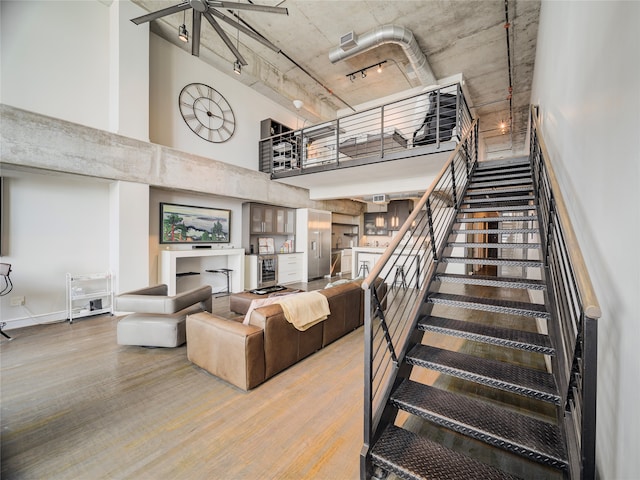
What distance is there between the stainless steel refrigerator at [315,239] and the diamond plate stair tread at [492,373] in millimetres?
6028

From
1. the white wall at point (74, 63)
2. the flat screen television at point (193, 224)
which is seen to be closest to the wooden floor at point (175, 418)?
the flat screen television at point (193, 224)

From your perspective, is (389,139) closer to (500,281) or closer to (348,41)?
(348,41)

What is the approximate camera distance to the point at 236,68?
176 inches

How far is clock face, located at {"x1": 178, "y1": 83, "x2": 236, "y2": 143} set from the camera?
5.58m

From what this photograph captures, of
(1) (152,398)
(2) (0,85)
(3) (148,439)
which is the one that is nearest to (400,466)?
(3) (148,439)

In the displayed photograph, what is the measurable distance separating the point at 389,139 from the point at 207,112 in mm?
4013

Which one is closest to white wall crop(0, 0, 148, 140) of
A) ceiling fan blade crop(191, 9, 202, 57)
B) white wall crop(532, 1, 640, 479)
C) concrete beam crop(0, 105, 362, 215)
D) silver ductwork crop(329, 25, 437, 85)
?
concrete beam crop(0, 105, 362, 215)

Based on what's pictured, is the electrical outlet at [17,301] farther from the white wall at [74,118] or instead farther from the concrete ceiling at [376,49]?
the concrete ceiling at [376,49]

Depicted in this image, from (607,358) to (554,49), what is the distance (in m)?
3.46

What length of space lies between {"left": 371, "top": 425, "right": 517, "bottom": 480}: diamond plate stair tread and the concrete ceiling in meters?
5.87

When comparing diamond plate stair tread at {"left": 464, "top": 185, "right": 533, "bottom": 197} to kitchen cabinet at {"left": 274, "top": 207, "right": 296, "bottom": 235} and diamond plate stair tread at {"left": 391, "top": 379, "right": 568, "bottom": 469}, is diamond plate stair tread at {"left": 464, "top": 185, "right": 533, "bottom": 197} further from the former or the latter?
kitchen cabinet at {"left": 274, "top": 207, "right": 296, "bottom": 235}

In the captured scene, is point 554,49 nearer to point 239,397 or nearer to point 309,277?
point 239,397

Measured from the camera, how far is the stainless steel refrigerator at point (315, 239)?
314 inches

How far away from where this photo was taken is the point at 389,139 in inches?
221
